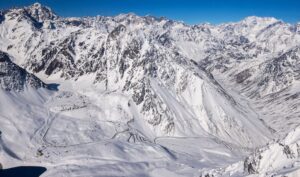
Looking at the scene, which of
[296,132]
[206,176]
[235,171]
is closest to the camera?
[296,132]

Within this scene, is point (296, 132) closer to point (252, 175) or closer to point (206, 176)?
point (252, 175)

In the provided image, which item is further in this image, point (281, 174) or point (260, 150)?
point (260, 150)

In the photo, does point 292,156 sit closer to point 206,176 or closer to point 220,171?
point 220,171

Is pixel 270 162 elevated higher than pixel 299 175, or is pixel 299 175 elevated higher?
pixel 270 162

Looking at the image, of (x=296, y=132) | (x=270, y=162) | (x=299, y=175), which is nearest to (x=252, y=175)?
(x=270, y=162)

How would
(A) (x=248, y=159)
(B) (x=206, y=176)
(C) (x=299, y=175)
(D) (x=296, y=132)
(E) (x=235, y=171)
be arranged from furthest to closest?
(B) (x=206, y=176)
(E) (x=235, y=171)
(A) (x=248, y=159)
(D) (x=296, y=132)
(C) (x=299, y=175)

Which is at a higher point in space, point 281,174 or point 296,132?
point 296,132

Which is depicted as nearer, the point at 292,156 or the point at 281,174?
the point at 281,174

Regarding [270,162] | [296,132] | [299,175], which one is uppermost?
[296,132]

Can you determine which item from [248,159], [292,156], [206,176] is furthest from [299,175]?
[206,176]
